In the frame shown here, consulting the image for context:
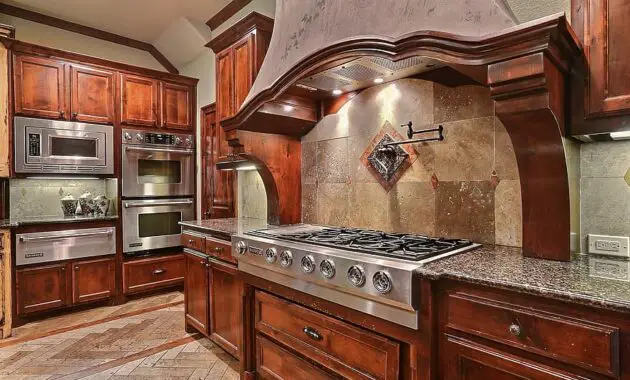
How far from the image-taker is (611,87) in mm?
1232

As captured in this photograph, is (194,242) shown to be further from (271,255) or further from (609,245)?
(609,245)

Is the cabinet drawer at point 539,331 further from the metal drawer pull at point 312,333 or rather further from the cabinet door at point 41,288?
the cabinet door at point 41,288

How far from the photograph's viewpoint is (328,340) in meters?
1.62

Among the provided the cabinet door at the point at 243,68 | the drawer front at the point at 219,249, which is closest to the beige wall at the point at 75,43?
the cabinet door at the point at 243,68

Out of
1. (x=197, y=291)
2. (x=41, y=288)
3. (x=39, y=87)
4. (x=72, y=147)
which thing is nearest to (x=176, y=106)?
(x=72, y=147)

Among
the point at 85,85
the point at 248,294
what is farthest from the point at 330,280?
the point at 85,85

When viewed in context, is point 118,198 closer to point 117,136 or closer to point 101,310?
point 117,136

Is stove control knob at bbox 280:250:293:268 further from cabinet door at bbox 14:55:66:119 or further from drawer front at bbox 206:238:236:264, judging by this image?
cabinet door at bbox 14:55:66:119

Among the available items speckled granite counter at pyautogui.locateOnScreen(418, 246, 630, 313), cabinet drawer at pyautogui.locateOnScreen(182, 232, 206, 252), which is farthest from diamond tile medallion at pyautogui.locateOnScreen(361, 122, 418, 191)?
cabinet drawer at pyautogui.locateOnScreen(182, 232, 206, 252)

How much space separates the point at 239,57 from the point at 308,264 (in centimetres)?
210

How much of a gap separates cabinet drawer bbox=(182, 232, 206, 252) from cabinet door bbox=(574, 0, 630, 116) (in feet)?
8.03

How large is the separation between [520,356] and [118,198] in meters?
4.03

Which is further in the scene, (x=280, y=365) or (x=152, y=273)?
(x=152, y=273)

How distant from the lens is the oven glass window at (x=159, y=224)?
3986 millimetres
